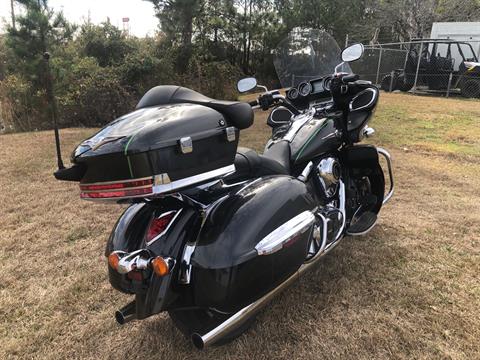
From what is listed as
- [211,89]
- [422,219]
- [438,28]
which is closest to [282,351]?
[422,219]

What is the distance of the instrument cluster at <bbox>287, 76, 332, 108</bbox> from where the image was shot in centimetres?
264

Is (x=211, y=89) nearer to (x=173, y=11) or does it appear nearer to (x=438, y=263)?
(x=173, y=11)

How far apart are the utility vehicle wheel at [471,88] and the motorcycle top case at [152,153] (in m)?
12.7

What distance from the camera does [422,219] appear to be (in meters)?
3.37

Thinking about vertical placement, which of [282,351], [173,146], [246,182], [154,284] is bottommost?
[282,351]

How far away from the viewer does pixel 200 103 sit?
1.57 metres

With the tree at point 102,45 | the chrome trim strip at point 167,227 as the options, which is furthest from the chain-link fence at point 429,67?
the chrome trim strip at point 167,227

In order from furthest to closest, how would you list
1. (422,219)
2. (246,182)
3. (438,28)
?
(438,28), (422,219), (246,182)

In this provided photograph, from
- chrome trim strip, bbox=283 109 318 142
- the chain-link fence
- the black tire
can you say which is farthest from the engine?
the chain-link fence

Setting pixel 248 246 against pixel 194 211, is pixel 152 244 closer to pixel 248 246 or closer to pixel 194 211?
pixel 194 211

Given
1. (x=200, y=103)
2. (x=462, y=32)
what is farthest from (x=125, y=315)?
(x=462, y=32)

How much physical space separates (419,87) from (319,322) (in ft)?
42.8

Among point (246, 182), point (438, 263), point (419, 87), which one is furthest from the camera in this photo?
point (419, 87)

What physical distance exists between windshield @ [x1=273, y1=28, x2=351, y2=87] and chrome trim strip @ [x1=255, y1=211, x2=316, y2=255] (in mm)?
1672
